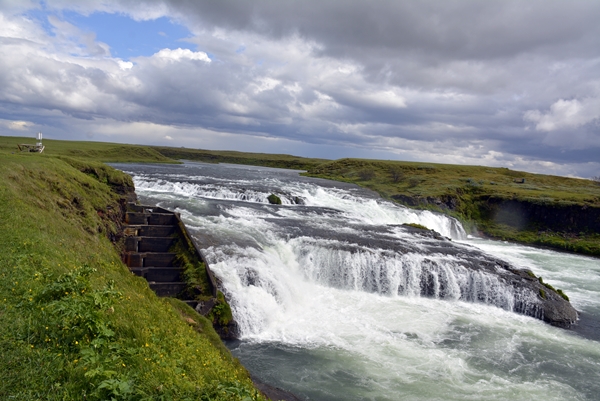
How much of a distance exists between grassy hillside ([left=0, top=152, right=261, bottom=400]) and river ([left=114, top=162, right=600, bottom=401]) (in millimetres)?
5553

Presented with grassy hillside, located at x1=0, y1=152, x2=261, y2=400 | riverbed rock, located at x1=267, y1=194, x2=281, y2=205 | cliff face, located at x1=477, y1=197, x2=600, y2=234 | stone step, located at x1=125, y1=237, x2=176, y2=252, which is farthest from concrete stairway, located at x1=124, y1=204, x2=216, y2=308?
cliff face, located at x1=477, y1=197, x2=600, y2=234

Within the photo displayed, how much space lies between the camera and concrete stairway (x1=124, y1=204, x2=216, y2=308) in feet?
55.3

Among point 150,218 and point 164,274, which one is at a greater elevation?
point 150,218

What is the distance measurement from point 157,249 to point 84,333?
14003 mm

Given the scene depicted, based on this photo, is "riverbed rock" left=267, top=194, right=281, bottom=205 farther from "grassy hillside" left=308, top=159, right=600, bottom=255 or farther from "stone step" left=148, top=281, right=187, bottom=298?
"stone step" left=148, top=281, right=187, bottom=298

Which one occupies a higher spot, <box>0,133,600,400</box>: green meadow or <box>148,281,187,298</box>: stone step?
<box>0,133,600,400</box>: green meadow

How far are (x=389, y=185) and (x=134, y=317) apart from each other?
65.1 metres

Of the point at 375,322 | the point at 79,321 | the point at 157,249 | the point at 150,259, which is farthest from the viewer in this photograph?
the point at 157,249

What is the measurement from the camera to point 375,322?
62.3ft

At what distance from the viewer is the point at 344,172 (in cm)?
9269

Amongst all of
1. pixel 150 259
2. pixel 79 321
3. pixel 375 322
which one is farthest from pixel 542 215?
pixel 79 321

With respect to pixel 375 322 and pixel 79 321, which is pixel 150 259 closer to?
pixel 375 322

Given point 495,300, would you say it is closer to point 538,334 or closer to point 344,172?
point 538,334

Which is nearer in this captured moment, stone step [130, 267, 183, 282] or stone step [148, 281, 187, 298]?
stone step [148, 281, 187, 298]
